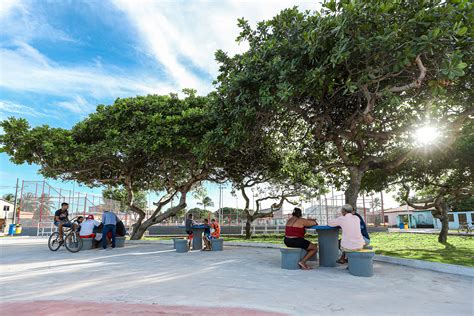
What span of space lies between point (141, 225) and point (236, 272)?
11518 mm

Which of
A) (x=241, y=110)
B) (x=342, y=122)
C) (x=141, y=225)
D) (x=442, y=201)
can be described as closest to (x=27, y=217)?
(x=141, y=225)

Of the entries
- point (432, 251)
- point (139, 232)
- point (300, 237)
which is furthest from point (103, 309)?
point (139, 232)

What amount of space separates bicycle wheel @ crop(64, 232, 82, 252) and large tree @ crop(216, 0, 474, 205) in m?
6.91

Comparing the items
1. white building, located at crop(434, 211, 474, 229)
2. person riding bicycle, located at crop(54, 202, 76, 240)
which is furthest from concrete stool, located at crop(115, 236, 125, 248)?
white building, located at crop(434, 211, 474, 229)

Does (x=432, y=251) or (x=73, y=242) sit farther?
Answer: (x=73, y=242)

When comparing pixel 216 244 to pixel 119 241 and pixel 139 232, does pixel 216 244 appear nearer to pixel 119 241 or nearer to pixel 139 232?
pixel 119 241

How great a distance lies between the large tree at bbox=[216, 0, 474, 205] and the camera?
269 inches

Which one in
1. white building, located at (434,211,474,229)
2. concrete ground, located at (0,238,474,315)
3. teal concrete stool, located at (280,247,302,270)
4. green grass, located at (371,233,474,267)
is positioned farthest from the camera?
white building, located at (434,211,474,229)

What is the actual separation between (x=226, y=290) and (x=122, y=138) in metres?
9.90

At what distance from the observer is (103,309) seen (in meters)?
4.24

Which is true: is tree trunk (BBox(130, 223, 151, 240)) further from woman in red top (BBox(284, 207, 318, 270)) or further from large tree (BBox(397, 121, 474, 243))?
large tree (BBox(397, 121, 474, 243))

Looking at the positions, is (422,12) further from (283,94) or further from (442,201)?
(442,201)

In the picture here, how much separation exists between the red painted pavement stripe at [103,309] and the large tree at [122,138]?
8.14 meters

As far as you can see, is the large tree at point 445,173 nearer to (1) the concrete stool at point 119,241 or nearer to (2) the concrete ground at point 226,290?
(2) the concrete ground at point 226,290
